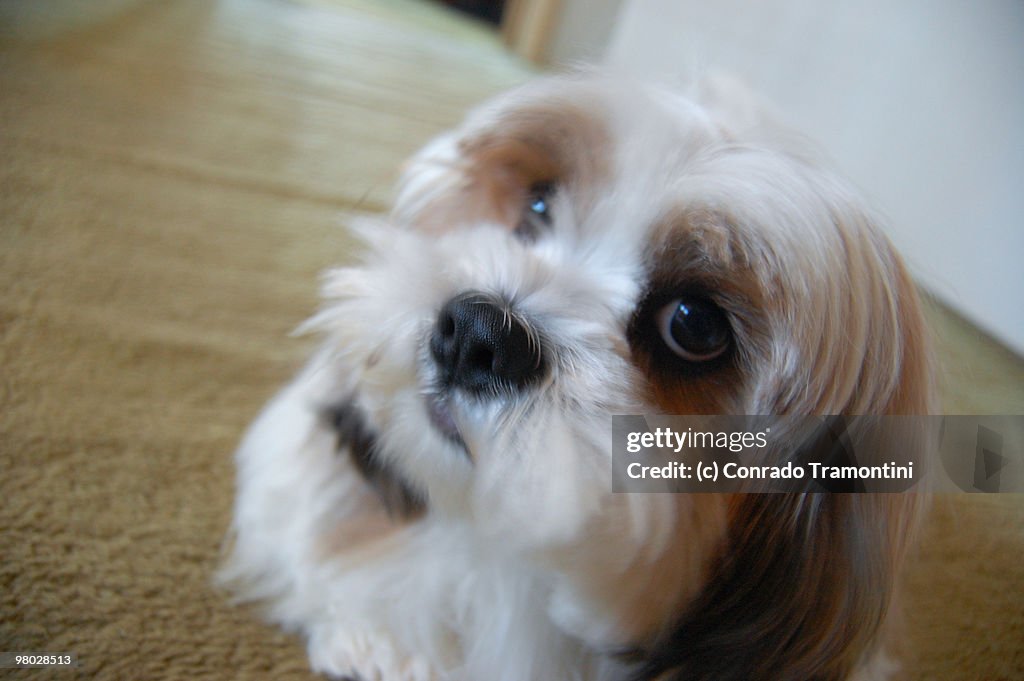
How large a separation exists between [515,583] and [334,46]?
371cm

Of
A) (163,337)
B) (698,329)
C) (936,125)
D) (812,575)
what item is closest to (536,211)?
(698,329)

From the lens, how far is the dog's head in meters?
0.71

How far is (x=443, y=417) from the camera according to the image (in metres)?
0.75

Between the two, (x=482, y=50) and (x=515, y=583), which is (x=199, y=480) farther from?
(x=482, y=50)

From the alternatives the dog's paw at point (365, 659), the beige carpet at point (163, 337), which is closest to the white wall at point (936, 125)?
the beige carpet at point (163, 337)

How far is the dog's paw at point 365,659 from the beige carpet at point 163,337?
0.03m

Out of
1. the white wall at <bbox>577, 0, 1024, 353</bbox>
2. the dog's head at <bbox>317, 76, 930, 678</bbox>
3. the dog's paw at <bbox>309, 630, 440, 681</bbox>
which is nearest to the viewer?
the dog's head at <bbox>317, 76, 930, 678</bbox>

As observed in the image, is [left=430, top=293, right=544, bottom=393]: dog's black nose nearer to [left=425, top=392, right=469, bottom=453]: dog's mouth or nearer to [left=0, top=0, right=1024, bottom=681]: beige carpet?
[left=425, top=392, right=469, bottom=453]: dog's mouth

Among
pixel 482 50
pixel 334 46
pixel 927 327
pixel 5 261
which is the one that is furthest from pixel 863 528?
Result: pixel 482 50

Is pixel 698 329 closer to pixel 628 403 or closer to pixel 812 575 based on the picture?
pixel 628 403

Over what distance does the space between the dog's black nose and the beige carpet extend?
1.61 feet

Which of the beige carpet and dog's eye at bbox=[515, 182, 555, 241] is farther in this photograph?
dog's eye at bbox=[515, 182, 555, 241]

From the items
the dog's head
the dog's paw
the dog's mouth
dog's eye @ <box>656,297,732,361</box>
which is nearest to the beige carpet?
the dog's paw

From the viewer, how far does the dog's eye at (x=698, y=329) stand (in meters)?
0.78
